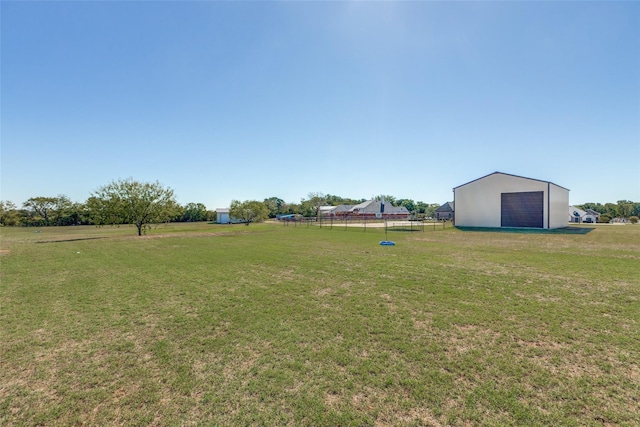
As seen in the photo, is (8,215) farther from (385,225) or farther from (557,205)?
(557,205)

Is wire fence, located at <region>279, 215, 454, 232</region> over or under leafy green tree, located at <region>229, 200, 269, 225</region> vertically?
under

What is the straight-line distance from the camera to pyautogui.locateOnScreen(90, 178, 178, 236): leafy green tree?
2241 centimetres

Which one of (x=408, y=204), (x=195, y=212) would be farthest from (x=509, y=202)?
(x=408, y=204)

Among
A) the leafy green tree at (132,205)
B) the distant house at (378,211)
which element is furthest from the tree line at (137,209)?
the distant house at (378,211)

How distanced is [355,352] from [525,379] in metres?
1.91

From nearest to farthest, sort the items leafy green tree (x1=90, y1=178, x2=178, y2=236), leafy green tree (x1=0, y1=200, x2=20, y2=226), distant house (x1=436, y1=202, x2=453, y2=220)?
leafy green tree (x1=90, y1=178, x2=178, y2=236) < leafy green tree (x1=0, y1=200, x2=20, y2=226) < distant house (x1=436, y1=202, x2=453, y2=220)

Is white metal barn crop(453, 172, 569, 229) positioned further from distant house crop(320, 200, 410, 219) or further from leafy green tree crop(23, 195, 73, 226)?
leafy green tree crop(23, 195, 73, 226)

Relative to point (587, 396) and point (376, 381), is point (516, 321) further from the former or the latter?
point (376, 381)

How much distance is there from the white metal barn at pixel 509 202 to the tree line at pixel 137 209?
53.4 feet

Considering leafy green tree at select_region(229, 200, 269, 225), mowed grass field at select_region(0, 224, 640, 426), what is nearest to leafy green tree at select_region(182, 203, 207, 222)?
leafy green tree at select_region(229, 200, 269, 225)

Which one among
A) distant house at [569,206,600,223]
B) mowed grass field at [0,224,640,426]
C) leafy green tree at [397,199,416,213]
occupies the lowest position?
mowed grass field at [0,224,640,426]

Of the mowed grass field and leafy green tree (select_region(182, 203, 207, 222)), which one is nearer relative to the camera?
the mowed grass field

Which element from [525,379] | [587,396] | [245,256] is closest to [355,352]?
[525,379]

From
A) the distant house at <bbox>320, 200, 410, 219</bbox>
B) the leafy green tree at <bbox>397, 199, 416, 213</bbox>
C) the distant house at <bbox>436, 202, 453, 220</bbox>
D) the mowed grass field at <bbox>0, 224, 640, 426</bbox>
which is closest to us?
the mowed grass field at <bbox>0, 224, 640, 426</bbox>
